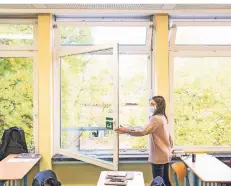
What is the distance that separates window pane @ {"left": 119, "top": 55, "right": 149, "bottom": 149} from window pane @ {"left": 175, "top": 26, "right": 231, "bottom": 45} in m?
0.68

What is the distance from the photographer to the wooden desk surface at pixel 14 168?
13.1ft

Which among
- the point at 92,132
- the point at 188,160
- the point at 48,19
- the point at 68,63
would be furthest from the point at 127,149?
the point at 48,19

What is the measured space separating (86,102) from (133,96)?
2.44 ft

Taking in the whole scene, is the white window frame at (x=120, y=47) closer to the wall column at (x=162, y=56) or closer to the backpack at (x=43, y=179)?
the wall column at (x=162, y=56)

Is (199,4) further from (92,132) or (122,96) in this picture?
(92,132)

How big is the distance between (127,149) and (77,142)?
743 millimetres

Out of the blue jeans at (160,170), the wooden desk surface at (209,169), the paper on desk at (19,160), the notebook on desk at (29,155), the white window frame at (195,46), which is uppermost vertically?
the white window frame at (195,46)

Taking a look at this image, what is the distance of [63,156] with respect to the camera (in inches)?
211

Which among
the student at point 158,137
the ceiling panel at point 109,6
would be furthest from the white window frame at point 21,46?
the student at point 158,137

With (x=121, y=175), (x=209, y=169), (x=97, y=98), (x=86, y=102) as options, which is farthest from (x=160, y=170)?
(x=86, y=102)

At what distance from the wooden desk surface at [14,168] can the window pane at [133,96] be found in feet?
4.56

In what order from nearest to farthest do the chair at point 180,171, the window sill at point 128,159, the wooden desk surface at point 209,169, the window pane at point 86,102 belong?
the wooden desk surface at point 209,169
the chair at point 180,171
the window pane at point 86,102
the window sill at point 128,159

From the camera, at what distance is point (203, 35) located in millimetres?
5488

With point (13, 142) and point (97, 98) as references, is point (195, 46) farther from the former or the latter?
point (13, 142)
